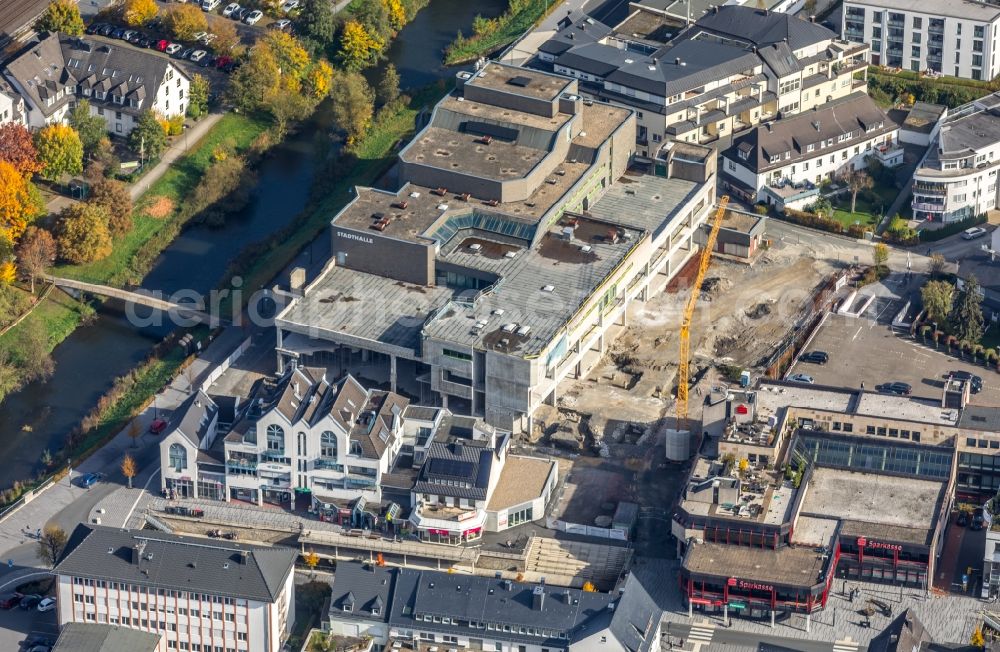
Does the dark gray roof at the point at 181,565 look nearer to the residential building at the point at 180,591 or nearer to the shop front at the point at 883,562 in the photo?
the residential building at the point at 180,591

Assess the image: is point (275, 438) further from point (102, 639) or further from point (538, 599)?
point (538, 599)

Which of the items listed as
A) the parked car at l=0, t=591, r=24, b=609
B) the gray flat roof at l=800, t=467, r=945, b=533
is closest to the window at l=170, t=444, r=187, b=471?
the parked car at l=0, t=591, r=24, b=609

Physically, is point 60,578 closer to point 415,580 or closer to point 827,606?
point 415,580

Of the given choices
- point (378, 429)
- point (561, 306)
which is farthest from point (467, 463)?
point (561, 306)

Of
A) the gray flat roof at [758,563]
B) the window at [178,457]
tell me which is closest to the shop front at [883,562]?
the gray flat roof at [758,563]

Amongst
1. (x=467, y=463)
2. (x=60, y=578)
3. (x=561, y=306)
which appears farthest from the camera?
(x=561, y=306)

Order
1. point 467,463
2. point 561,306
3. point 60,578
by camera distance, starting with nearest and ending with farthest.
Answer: point 60,578 < point 467,463 < point 561,306

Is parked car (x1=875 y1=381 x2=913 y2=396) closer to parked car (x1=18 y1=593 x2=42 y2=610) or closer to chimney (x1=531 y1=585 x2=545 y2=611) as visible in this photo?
chimney (x1=531 y1=585 x2=545 y2=611)
